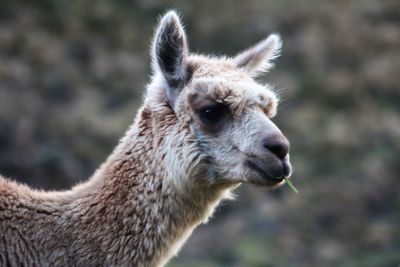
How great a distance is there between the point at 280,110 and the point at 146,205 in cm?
1114

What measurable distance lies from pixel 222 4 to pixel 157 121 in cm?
1440

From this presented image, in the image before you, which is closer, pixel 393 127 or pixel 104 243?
pixel 104 243

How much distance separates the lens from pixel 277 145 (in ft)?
16.9

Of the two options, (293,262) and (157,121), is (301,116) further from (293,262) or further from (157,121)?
(157,121)

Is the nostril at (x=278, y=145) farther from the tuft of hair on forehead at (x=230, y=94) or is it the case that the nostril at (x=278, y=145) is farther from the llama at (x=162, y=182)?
the tuft of hair on forehead at (x=230, y=94)

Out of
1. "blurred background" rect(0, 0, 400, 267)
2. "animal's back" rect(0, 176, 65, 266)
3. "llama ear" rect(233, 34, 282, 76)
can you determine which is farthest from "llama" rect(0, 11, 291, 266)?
"blurred background" rect(0, 0, 400, 267)

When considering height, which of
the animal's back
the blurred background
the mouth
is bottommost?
the animal's back

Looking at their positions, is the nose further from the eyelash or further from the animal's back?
the animal's back

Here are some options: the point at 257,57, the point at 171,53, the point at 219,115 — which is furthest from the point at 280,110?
the point at 219,115

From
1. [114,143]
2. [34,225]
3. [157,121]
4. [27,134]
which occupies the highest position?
[114,143]

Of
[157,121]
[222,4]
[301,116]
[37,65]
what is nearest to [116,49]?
[37,65]

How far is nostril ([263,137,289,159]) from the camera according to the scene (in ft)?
16.9

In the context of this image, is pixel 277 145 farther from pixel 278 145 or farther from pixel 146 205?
pixel 146 205

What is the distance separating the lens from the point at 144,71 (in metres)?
17.2
